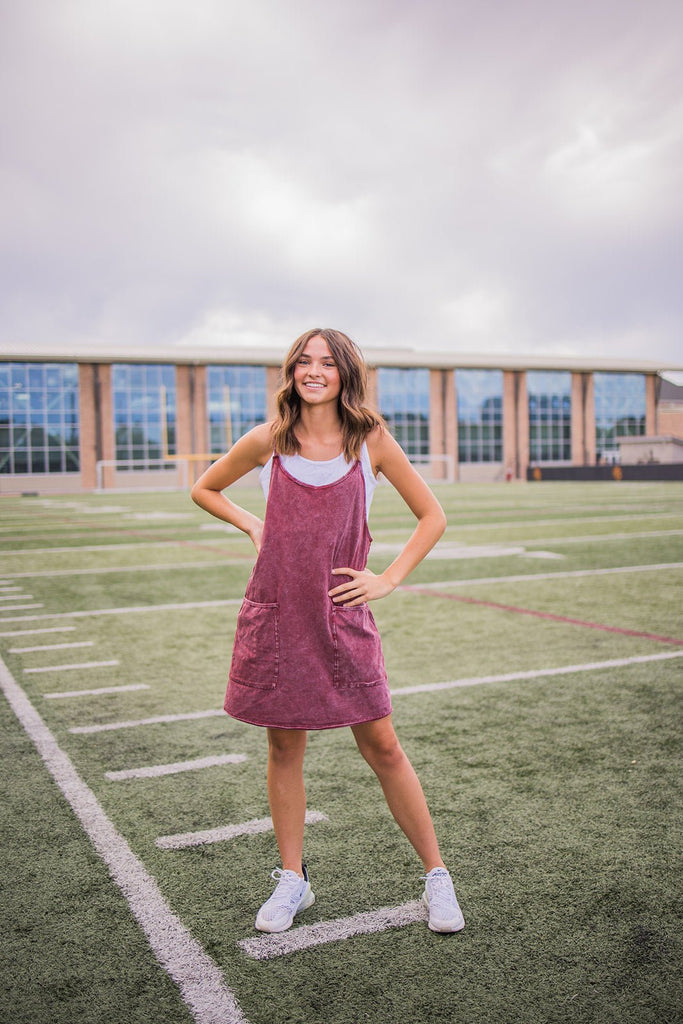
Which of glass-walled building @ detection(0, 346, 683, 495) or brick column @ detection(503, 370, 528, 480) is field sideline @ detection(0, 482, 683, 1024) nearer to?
glass-walled building @ detection(0, 346, 683, 495)

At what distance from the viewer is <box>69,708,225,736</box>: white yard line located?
4520 mm

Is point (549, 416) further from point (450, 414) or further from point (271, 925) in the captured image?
point (271, 925)

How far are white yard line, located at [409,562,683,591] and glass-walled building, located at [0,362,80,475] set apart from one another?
45.3 metres

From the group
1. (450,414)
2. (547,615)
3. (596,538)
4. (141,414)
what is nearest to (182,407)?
(141,414)

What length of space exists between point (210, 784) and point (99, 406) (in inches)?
1981

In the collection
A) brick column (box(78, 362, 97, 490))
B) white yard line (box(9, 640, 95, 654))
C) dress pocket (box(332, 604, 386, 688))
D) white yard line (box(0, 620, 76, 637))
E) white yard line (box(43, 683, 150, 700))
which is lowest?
white yard line (box(43, 683, 150, 700))

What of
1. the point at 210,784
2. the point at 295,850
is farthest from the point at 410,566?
the point at 210,784

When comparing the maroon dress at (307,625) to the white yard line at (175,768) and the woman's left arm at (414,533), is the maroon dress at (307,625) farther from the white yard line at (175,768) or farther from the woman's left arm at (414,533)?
the white yard line at (175,768)

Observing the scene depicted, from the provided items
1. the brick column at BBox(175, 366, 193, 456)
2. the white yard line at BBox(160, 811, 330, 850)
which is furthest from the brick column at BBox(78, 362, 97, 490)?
the white yard line at BBox(160, 811, 330, 850)

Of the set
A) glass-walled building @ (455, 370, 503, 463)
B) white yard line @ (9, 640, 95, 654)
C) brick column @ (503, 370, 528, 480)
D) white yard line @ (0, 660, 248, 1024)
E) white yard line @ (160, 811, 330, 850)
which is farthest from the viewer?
brick column @ (503, 370, 528, 480)

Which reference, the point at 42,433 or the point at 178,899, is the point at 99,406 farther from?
the point at 178,899

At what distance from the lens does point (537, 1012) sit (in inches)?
84.4

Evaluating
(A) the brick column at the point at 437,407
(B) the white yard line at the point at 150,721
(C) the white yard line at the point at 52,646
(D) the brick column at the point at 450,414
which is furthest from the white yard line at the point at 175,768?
(A) the brick column at the point at 437,407

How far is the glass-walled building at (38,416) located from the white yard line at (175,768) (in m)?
49.9
